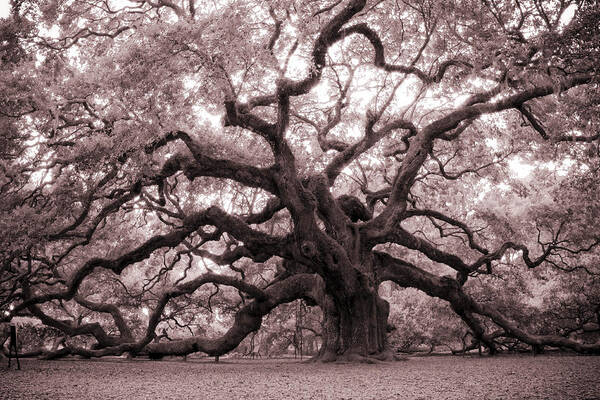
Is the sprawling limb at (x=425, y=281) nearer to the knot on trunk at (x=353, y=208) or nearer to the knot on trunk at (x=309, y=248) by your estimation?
the knot on trunk at (x=353, y=208)

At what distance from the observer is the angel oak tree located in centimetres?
713

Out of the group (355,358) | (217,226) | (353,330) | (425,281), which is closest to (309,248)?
(217,226)

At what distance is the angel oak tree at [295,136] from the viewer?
23.4 feet

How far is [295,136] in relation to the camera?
509 inches

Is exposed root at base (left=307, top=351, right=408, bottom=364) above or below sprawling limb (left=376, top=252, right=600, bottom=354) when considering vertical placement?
below

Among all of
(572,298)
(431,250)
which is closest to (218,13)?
(431,250)

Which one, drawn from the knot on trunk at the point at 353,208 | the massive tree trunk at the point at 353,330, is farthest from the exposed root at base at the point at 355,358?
the knot on trunk at the point at 353,208

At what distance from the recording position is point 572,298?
14.9 metres

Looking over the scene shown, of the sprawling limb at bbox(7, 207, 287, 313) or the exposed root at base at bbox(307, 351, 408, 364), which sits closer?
the exposed root at base at bbox(307, 351, 408, 364)

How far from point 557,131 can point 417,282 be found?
17.5 ft

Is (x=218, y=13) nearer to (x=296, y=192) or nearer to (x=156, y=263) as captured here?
(x=296, y=192)

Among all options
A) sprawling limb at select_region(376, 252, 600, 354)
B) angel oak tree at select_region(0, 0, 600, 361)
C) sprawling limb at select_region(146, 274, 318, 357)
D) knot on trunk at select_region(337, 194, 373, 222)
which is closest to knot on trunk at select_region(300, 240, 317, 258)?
angel oak tree at select_region(0, 0, 600, 361)

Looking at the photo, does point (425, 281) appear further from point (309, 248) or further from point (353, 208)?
point (309, 248)

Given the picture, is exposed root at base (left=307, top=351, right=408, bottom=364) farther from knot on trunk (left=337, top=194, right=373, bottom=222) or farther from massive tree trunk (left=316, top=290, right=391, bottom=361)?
knot on trunk (left=337, top=194, right=373, bottom=222)
